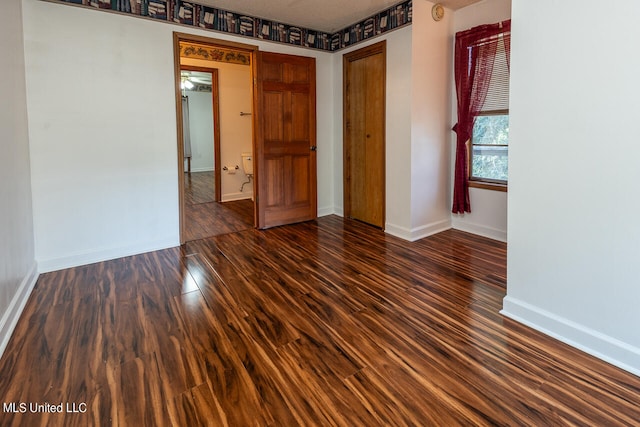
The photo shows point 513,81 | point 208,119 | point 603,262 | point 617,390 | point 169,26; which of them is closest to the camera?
point 617,390

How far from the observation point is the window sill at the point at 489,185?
3.91m

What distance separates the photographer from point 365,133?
4.66 metres

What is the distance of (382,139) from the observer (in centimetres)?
435

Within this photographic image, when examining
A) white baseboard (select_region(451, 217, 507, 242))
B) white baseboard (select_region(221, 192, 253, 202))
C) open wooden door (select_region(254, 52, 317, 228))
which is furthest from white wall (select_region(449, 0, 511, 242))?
white baseboard (select_region(221, 192, 253, 202))

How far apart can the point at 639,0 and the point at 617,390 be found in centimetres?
182

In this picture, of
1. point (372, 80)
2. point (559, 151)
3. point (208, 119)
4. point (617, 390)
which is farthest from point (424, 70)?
point (208, 119)

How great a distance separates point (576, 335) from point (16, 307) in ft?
11.4

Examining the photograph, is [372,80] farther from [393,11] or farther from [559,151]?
[559,151]

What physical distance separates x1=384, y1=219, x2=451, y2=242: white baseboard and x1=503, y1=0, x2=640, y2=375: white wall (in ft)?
5.87

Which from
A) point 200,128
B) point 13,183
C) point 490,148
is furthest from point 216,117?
point 490,148

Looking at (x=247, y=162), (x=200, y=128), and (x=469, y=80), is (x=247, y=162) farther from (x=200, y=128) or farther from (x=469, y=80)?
(x=200, y=128)

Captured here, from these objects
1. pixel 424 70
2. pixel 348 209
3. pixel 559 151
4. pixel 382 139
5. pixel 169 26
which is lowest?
pixel 348 209

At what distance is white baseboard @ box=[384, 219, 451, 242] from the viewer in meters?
4.05

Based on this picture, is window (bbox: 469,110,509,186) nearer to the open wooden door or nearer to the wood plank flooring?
the wood plank flooring
